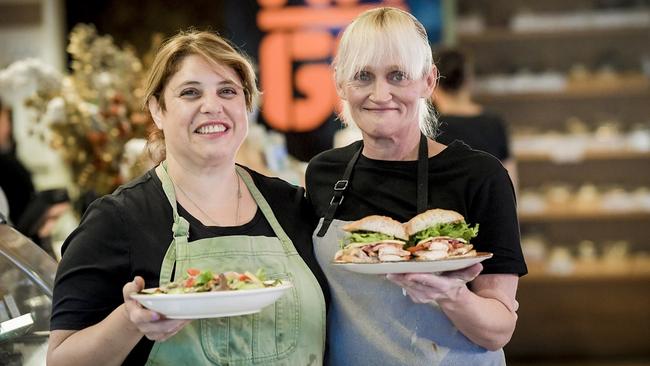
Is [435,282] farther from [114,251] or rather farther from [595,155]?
[595,155]

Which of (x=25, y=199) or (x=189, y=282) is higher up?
(x=189, y=282)

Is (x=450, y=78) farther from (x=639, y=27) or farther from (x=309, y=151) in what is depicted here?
(x=639, y=27)

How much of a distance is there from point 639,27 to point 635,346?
212cm

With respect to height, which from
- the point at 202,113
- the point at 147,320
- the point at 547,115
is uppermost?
the point at 202,113

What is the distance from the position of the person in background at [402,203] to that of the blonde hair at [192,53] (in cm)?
22

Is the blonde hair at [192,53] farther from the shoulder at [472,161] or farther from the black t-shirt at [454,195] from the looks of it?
the shoulder at [472,161]

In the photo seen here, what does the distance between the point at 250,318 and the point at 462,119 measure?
2.38m

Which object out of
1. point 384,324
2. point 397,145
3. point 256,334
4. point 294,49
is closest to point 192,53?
point 397,145

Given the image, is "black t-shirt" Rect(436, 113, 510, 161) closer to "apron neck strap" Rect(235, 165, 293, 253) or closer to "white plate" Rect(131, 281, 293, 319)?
"apron neck strap" Rect(235, 165, 293, 253)

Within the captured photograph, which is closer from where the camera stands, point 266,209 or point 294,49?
point 266,209

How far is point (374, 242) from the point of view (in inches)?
80.7

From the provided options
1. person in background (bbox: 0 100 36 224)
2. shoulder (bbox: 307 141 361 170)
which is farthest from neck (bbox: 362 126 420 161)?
person in background (bbox: 0 100 36 224)

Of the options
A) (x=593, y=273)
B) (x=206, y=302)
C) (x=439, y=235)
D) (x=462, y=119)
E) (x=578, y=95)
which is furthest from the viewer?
(x=578, y=95)

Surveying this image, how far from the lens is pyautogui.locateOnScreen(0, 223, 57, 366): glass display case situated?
231 cm
